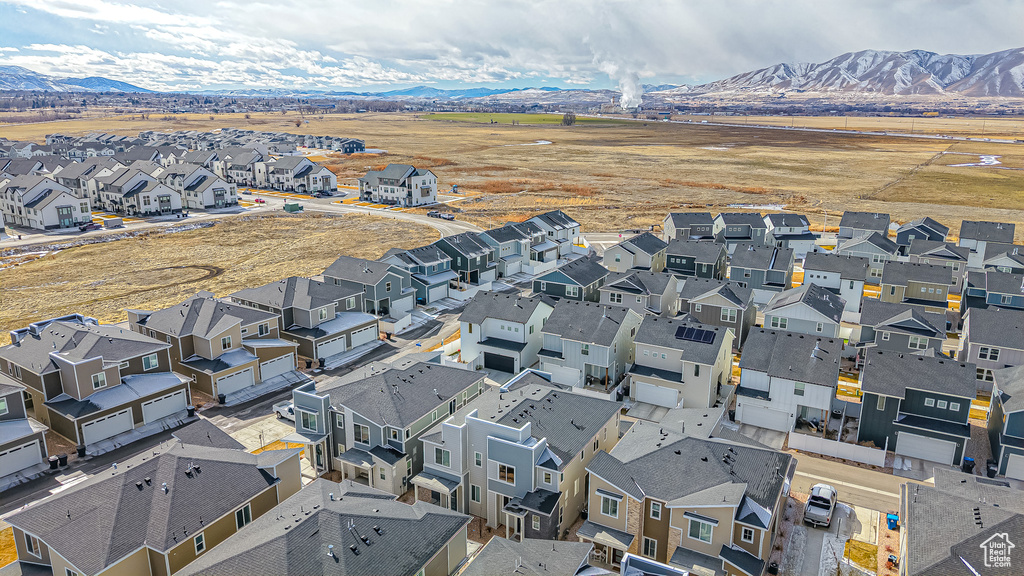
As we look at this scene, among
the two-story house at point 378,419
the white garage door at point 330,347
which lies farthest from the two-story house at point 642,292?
the white garage door at point 330,347

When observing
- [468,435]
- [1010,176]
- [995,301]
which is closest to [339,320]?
[468,435]

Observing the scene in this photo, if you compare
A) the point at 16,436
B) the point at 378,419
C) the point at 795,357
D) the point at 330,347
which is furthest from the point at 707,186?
the point at 16,436

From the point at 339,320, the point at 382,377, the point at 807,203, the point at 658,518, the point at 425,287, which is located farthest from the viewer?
the point at 807,203

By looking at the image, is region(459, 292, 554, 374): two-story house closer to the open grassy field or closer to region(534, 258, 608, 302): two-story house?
region(534, 258, 608, 302): two-story house

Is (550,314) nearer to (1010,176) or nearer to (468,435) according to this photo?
(468,435)

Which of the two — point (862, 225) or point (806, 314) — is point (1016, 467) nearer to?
point (806, 314)

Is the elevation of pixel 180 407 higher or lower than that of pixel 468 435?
lower

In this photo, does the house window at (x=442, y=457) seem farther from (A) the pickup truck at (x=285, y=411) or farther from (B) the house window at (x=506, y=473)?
(A) the pickup truck at (x=285, y=411)
